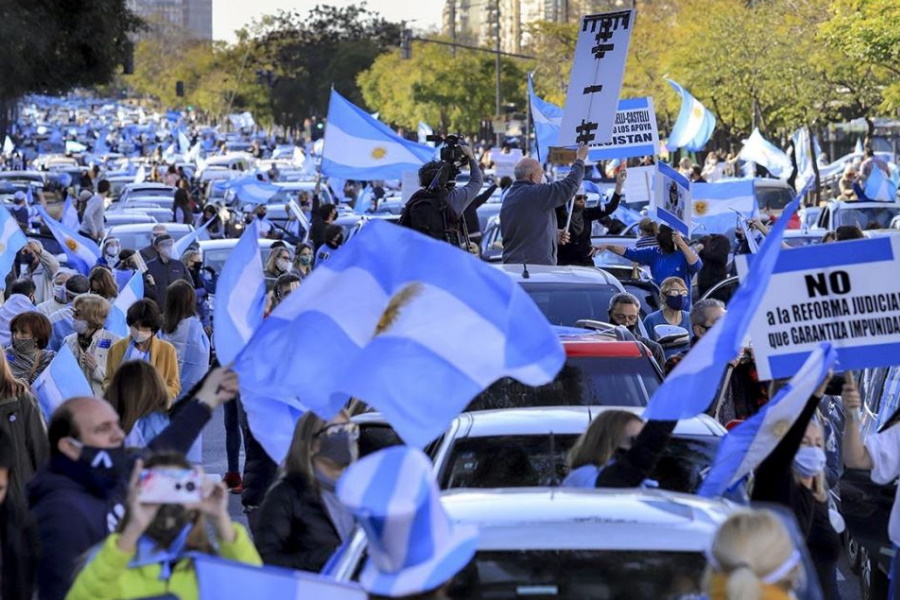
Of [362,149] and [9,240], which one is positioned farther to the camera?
[362,149]

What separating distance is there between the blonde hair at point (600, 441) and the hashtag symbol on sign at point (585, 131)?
9.35 metres

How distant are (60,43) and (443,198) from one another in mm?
35882

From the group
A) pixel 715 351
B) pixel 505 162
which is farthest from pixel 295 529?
pixel 505 162

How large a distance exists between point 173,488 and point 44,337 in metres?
5.89

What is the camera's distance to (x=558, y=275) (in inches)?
507

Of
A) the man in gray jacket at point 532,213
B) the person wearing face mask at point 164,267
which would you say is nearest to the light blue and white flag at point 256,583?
the man in gray jacket at point 532,213

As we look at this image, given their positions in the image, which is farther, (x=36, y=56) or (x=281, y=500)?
(x=36, y=56)

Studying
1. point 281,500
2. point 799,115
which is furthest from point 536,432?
point 799,115

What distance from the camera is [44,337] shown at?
1073 cm

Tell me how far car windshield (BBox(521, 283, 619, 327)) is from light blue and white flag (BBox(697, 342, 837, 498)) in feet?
20.5

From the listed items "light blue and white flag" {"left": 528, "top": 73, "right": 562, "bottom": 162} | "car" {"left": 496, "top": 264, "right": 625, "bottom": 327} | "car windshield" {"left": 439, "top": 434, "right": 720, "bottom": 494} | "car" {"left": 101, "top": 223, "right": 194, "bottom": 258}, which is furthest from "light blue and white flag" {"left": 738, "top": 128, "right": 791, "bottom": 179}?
"car windshield" {"left": 439, "top": 434, "right": 720, "bottom": 494}

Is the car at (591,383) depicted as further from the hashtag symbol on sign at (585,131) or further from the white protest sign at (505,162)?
the white protest sign at (505,162)

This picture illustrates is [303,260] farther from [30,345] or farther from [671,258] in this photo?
[30,345]

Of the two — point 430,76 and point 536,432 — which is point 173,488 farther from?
point 430,76
